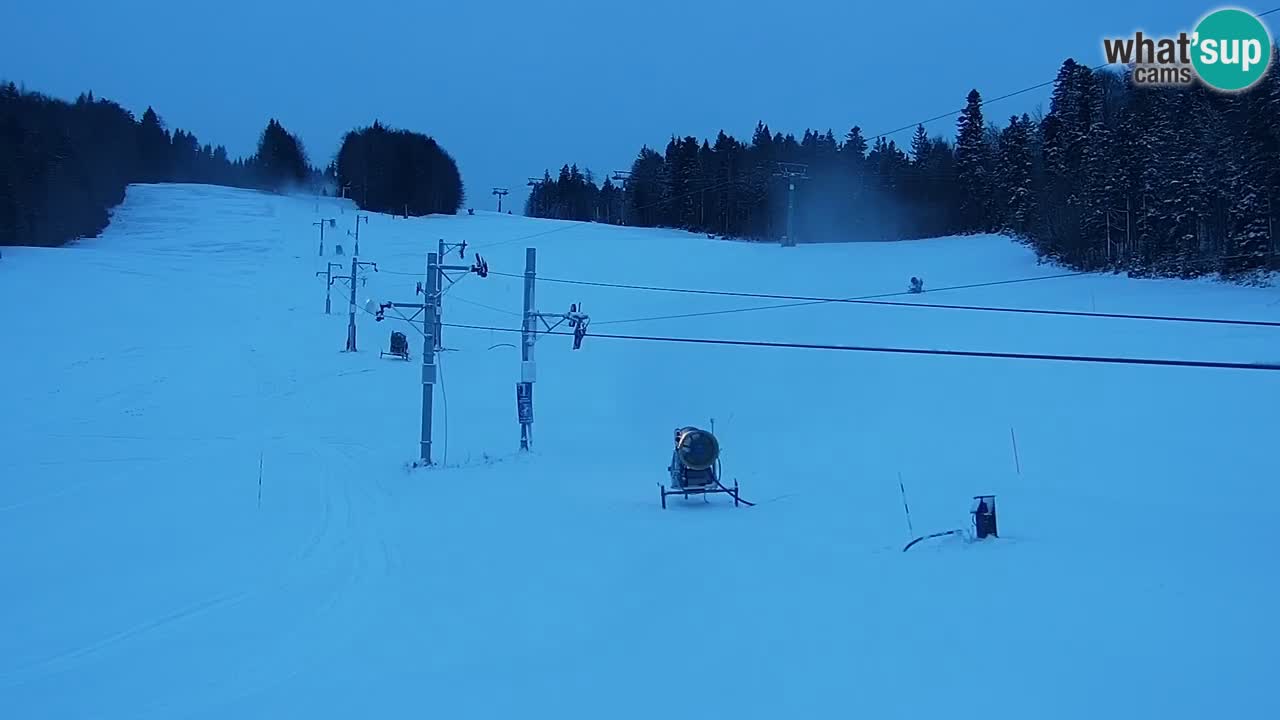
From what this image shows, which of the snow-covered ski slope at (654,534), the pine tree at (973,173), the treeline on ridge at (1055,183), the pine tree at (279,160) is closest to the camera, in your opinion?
the snow-covered ski slope at (654,534)

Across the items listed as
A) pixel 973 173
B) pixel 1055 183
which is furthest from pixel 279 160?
pixel 1055 183

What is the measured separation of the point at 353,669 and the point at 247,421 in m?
Answer: 19.9

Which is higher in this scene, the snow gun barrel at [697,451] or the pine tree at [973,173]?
the pine tree at [973,173]

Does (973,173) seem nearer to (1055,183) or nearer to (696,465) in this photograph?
(1055,183)

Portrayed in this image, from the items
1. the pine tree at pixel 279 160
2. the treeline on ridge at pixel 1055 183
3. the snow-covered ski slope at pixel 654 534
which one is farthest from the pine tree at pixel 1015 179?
the pine tree at pixel 279 160

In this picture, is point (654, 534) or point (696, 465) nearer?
point (654, 534)

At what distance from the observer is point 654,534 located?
473 inches

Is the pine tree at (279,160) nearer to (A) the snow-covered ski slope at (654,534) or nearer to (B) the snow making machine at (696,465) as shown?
(A) the snow-covered ski slope at (654,534)

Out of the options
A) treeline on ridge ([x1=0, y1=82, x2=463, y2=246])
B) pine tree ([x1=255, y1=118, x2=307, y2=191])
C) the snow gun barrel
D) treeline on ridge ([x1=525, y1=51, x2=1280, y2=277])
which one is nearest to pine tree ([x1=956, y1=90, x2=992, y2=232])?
treeline on ridge ([x1=525, y1=51, x2=1280, y2=277])

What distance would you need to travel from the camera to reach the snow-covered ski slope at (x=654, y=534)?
22.0 feet

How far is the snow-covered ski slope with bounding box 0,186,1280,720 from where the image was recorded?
22.0 feet

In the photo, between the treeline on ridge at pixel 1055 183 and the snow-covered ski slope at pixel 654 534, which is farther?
the treeline on ridge at pixel 1055 183

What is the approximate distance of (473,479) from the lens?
17.2 m

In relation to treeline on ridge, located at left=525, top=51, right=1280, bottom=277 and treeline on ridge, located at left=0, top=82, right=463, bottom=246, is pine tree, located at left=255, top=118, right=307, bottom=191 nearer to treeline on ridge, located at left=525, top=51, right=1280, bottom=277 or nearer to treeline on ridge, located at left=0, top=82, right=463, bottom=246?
treeline on ridge, located at left=0, top=82, right=463, bottom=246
